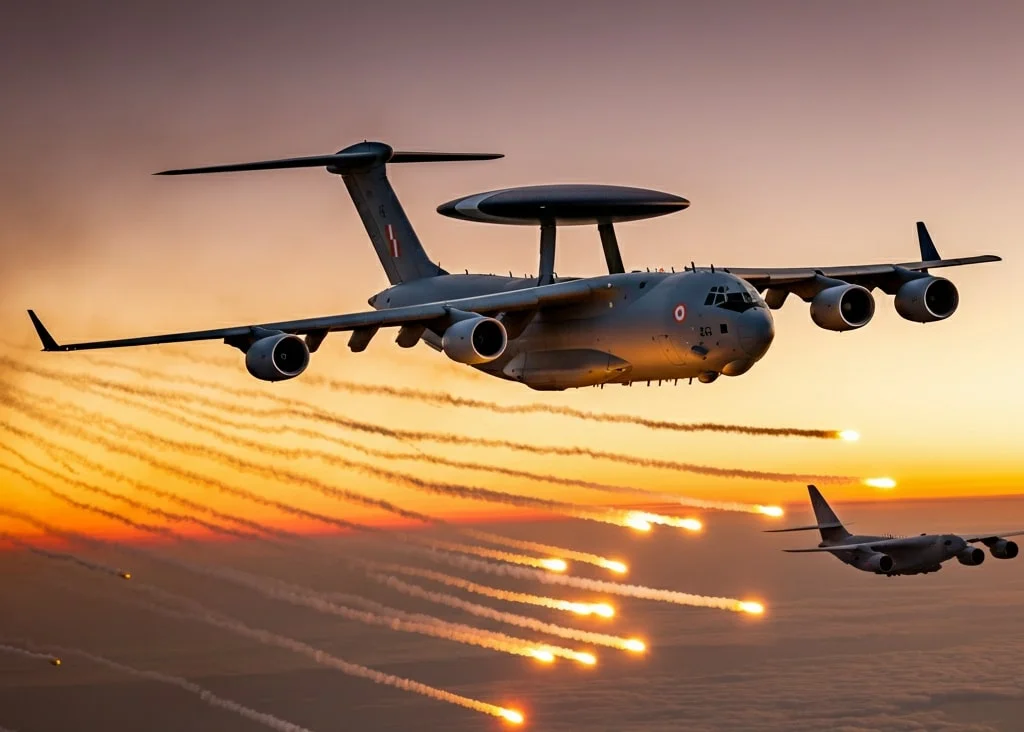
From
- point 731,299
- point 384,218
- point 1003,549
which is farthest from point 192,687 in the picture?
point 1003,549

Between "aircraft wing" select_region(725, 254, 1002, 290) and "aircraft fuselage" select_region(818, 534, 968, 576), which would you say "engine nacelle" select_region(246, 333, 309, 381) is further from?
"aircraft fuselage" select_region(818, 534, 968, 576)

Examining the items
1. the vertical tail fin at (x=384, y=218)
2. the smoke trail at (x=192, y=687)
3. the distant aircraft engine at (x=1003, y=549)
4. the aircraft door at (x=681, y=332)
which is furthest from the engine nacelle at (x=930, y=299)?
the smoke trail at (x=192, y=687)

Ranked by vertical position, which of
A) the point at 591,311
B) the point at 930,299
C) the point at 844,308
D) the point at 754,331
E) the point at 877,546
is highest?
the point at 877,546

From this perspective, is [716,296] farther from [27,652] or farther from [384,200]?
[27,652]

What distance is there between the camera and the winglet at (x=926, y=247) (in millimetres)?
30750

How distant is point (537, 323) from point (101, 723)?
6623 inches

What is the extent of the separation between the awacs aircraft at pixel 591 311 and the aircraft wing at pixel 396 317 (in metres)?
0.02

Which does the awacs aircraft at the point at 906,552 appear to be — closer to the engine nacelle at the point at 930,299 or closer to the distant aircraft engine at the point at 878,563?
the distant aircraft engine at the point at 878,563

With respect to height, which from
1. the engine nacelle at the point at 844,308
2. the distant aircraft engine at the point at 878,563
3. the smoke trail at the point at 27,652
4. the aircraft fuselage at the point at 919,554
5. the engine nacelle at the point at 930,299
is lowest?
the smoke trail at the point at 27,652

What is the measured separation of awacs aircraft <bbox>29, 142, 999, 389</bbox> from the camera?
25.9 m

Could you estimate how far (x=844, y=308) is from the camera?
29.1 meters

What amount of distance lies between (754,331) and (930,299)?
20.4 feet

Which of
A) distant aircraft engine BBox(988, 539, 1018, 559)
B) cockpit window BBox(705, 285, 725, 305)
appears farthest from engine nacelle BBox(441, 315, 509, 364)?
distant aircraft engine BBox(988, 539, 1018, 559)

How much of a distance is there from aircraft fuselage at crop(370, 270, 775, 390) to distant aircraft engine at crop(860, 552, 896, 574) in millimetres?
28358
